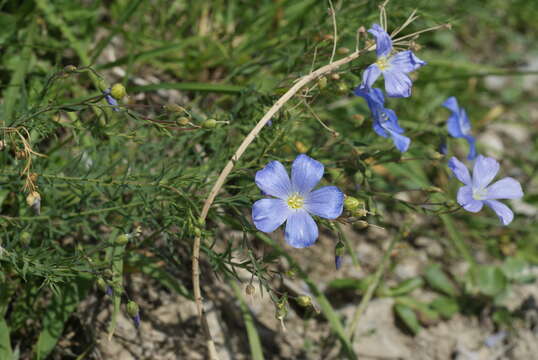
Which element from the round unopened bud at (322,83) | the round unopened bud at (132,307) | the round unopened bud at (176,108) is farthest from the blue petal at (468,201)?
the round unopened bud at (132,307)

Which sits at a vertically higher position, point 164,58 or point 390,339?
point 164,58

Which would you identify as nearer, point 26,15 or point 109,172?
point 109,172

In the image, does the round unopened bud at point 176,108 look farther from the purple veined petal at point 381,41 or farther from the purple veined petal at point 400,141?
the purple veined petal at point 400,141

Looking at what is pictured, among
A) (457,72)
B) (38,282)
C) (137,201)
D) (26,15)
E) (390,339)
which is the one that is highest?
(26,15)

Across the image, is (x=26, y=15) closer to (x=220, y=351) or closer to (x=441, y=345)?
(x=220, y=351)

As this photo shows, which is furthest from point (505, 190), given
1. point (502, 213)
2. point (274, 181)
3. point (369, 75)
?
point (274, 181)

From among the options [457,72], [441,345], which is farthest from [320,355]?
[457,72]
